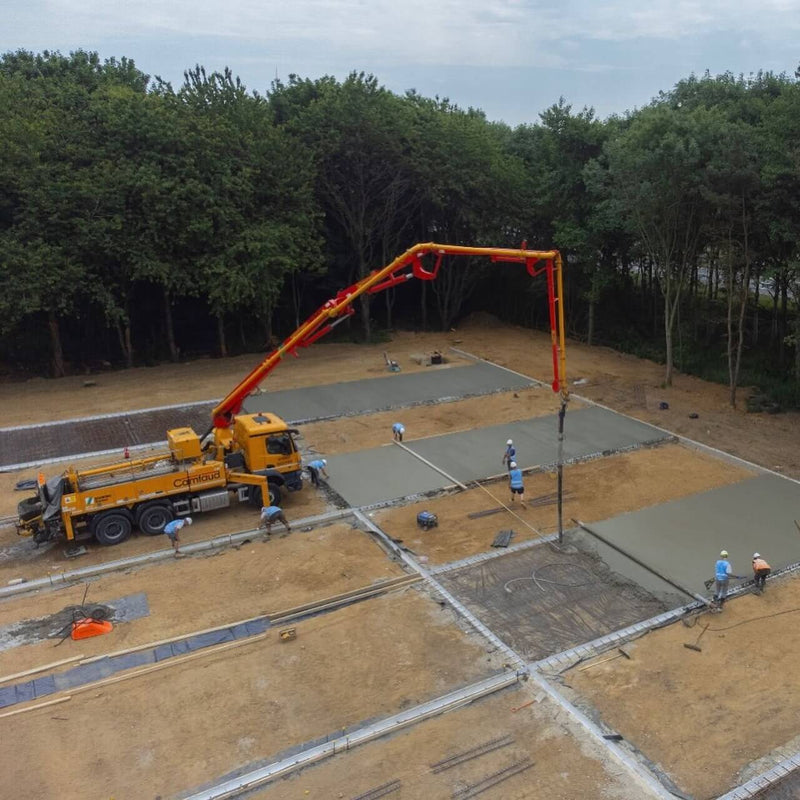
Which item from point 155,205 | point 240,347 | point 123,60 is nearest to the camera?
point 155,205

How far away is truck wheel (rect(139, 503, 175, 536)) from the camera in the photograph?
543 inches

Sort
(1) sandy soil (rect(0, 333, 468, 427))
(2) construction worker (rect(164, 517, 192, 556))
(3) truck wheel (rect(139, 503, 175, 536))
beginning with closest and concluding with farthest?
(2) construction worker (rect(164, 517, 192, 556)) < (3) truck wheel (rect(139, 503, 175, 536)) < (1) sandy soil (rect(0, 333, 468, 427))

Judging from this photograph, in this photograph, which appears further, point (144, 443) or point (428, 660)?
point (144, 443)

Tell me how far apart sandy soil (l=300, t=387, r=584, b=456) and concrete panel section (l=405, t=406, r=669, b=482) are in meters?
0.60

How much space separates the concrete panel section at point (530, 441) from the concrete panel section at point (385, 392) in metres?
3.11

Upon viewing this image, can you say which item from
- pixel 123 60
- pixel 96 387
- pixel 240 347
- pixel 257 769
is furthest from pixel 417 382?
pixel 123 60

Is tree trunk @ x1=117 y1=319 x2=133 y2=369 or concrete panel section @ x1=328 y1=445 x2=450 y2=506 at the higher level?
tree trunk @ x1=117 y1=319 x2=133 y2=369

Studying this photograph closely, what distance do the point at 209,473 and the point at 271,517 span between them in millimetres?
1657

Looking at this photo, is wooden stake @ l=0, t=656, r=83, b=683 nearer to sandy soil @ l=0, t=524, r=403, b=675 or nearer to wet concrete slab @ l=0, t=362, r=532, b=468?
sandy soil @ l=0, t=524, r=403, b=675

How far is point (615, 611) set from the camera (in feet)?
36.6

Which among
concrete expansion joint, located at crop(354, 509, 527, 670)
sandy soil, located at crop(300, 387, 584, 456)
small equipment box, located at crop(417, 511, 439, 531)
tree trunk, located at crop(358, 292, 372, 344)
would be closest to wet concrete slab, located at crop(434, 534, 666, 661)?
concrete expansion joint, located at crop(354, 509, 527, 670)

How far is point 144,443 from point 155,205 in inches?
366

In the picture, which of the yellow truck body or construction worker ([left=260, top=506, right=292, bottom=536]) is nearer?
the yellow truck body

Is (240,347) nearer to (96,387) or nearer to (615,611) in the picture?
(96,387)
